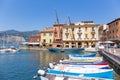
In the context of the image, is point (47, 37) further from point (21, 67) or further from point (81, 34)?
point (21, 67)

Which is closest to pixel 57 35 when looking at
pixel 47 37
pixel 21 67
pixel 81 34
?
pixel 47 37

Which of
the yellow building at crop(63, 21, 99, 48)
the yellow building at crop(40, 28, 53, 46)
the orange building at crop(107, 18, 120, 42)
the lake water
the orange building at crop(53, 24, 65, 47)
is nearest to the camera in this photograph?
the lake water

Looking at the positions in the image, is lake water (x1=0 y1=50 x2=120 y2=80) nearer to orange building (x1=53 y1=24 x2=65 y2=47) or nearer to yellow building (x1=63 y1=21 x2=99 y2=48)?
yellow building (x1=63 y1=21 x2=99 y2=48)

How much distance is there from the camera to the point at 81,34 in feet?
324

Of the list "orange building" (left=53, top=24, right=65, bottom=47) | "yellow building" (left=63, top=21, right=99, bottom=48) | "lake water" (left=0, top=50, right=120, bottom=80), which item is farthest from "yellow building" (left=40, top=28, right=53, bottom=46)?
"lake water" (left=0, top=50, right=120, bottom=80)

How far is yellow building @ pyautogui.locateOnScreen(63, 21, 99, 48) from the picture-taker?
96.4m

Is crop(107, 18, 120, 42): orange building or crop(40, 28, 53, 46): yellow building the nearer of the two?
crop(107, 18, 120, 42): orange building

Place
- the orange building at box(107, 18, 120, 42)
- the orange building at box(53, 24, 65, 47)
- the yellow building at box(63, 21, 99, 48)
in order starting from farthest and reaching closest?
the orange building at box(53, 24, 65, 47), the yellow building at box(63, 21, 99, 48), the orange building at box(107, 18, 120, 42)

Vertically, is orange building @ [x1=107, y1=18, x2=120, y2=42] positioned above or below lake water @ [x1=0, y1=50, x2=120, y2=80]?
above

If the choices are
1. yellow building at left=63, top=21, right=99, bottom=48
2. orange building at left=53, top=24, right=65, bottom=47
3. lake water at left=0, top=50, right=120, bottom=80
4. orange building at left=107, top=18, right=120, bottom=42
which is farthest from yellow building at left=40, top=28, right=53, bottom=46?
lake water at left=0, top=50, right=120, bottom=80

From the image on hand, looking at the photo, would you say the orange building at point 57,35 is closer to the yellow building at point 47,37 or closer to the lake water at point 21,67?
the yellow building at point 47,37

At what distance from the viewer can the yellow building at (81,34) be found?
316 ft

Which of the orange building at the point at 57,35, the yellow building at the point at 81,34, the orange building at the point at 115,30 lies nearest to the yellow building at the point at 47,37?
the orange building at the point at 57,35

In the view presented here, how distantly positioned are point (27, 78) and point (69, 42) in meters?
72.9
